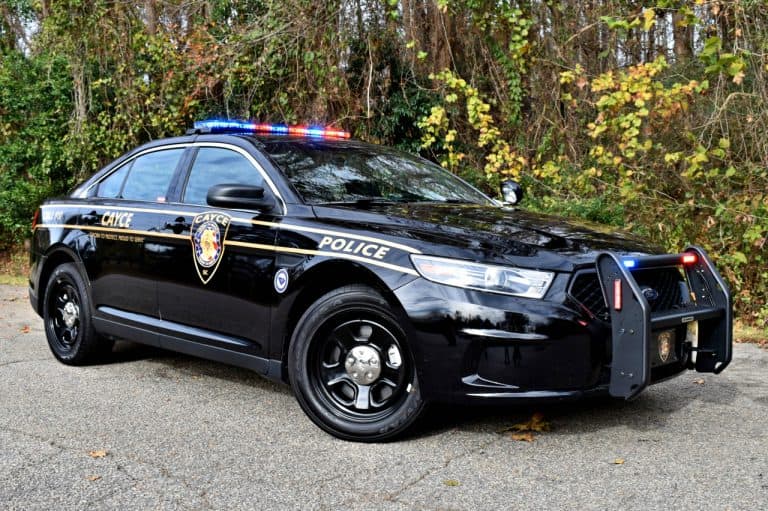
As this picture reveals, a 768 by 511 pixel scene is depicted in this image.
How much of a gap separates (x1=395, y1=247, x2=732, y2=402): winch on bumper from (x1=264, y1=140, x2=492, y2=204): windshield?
3.67 feet

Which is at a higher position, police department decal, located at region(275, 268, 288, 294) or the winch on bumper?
police department decal, located at region(275, 268, 288, 294)

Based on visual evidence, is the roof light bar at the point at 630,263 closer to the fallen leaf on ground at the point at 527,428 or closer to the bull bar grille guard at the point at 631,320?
the bull bar grille guard at the point at 631,320

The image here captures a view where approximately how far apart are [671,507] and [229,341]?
2.56 metres

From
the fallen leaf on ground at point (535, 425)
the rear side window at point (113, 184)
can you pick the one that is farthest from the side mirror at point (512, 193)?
the rear side window at point (113, 184)

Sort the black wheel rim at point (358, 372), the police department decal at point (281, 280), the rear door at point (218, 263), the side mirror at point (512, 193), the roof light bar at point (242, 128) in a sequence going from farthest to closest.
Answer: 1. the side mirror at point (512, 193)
2. the roof light bar at point (242, 128)
3. the rear door at point (218, 263)
4. the police department decal at point (281, 280)
5. the black wheel rim at point (358, 372)

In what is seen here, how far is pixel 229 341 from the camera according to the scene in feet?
15.9

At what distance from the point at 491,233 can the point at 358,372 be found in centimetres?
97

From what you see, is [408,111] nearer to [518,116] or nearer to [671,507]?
[518,116]

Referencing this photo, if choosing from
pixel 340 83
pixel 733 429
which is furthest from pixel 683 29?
pixel 733 429

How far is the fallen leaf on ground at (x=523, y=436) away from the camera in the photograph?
4.22 metres

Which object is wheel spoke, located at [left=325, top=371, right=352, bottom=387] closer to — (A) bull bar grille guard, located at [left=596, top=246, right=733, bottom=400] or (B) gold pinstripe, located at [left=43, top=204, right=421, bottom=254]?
(B) gold pinstripe, located at [left=43, top=204, right=421, bottom=254]

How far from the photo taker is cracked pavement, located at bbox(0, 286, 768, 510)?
347 cm

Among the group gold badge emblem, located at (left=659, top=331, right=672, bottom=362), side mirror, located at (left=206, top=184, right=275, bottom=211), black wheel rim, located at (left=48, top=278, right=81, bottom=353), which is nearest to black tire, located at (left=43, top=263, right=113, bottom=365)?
black wheel rim, located at (left=48, top=278, right=81, bottom=353)

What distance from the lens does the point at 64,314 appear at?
6.23 metres
